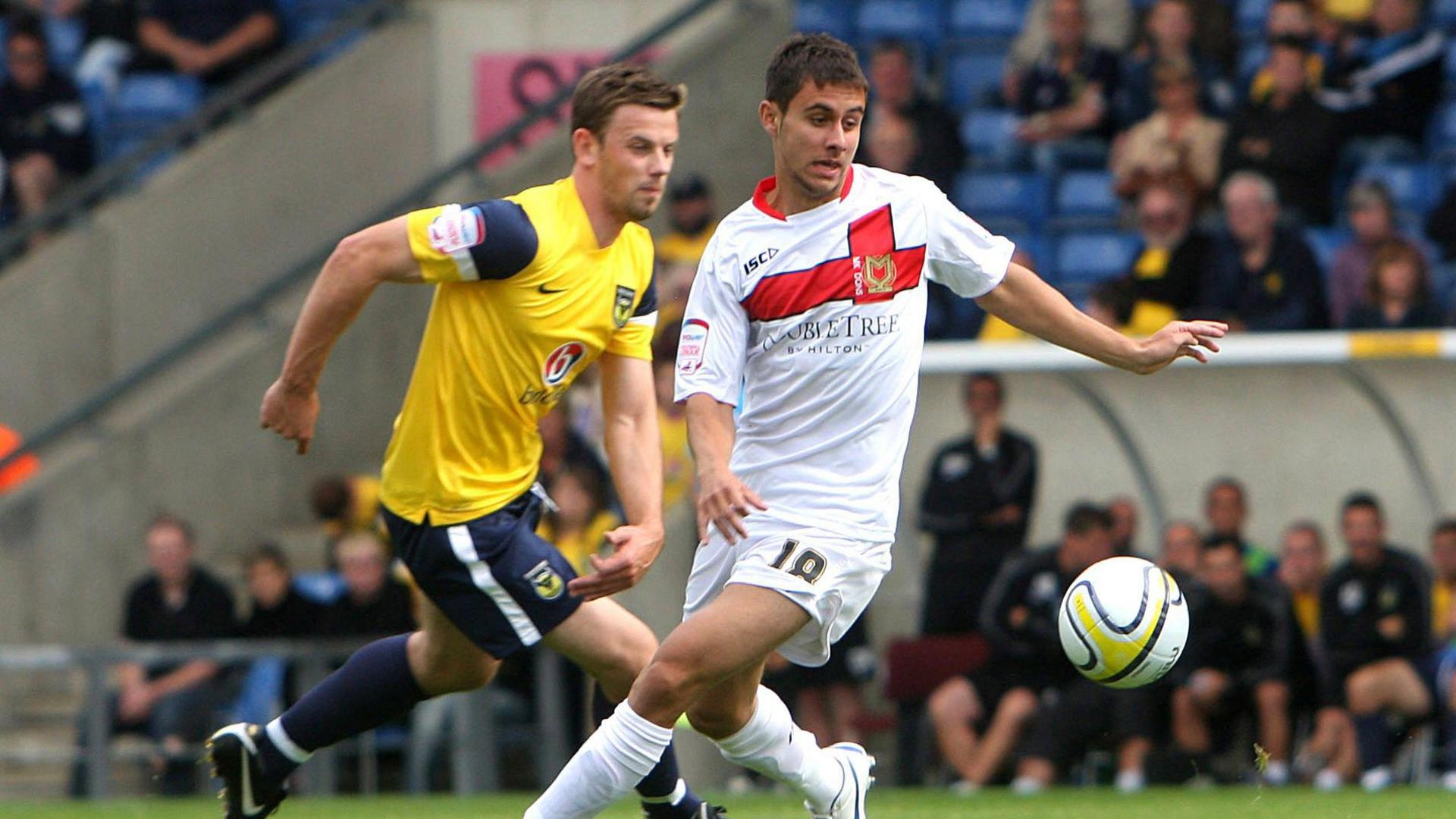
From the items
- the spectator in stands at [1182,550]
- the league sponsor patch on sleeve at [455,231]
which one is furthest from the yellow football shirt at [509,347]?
the spectator in stands at [1182,550]

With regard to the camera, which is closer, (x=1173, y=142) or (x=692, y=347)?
(x=692, y=347)

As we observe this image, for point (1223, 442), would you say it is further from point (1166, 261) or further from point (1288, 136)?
point (1288, 136)

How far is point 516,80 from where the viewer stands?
15.7 m

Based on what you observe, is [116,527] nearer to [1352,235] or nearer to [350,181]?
[350,181]

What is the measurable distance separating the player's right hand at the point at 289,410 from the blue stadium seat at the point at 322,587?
580 cm

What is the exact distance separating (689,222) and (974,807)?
16.5 feet

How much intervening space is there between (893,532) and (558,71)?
9.70 metres

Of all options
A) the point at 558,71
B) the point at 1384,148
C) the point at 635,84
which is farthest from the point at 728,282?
the point at 558,71

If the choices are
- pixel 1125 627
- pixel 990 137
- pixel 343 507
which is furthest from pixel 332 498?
pixel 1125 627

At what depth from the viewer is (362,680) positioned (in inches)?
274

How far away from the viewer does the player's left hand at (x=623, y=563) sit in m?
5.98

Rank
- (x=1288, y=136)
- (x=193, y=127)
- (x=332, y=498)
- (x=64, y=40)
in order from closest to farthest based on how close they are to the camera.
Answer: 1. (x=1288, y=136)
2. (x=332, y=498)
3. (x=193, y=127)
4. (x=64, y=40)

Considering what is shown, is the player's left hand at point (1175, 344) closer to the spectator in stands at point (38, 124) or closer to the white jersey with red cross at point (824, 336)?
the white jersey with red cross at point (824, 336)

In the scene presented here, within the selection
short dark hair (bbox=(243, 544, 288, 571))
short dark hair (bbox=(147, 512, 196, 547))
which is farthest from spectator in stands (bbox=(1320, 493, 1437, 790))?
short dark hair (bbox=(147, 512, 196, 547))
